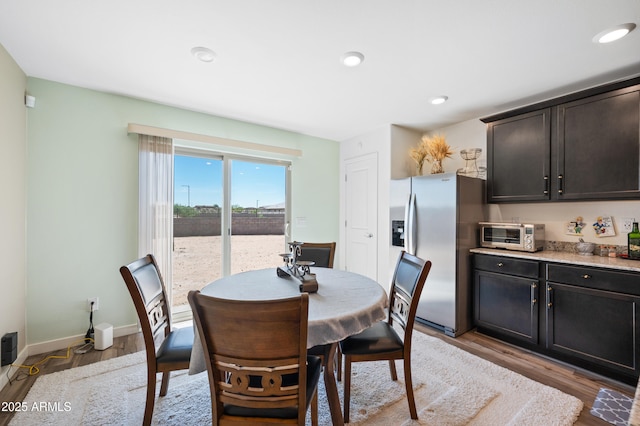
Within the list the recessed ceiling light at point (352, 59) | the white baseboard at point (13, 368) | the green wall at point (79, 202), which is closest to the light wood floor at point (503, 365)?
the white baseboard at point (13, 368)

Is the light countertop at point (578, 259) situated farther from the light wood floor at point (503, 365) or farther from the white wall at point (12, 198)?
the white wall at point (12, 198)

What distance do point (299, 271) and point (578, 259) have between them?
2374 mm

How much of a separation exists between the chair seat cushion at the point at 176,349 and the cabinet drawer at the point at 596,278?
2930mm

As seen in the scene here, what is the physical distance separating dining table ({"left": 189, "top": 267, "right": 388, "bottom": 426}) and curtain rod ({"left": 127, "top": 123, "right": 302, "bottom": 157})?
1.95 meters

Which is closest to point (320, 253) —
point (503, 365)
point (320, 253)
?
point (320, 253)

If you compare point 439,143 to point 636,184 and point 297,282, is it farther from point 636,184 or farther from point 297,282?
point 297,282

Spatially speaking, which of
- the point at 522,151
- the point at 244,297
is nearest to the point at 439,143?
the point at 522,151

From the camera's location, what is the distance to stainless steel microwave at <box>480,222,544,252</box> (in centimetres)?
277

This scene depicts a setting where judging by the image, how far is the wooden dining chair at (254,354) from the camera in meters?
1.04

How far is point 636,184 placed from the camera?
7.35ft

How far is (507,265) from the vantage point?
2.78 meters

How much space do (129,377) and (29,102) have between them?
2475mm

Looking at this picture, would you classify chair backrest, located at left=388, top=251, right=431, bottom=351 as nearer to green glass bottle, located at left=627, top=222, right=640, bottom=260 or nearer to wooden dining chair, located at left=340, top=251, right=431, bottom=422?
wooden dining chair, located at left=340, top=251, right=431, bottom=422

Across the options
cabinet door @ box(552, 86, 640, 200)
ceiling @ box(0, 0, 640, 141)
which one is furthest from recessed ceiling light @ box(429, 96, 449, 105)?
cabinet door @ box(552, 86, 640, 200)
